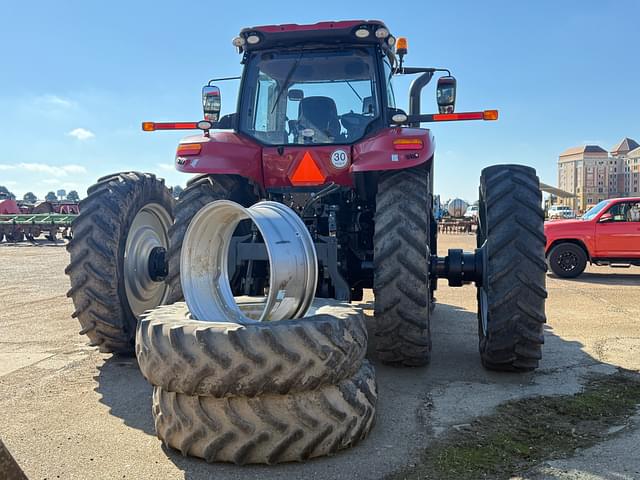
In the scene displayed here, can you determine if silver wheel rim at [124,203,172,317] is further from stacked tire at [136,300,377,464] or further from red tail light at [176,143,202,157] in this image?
stacked tire at [136,300,377,464]

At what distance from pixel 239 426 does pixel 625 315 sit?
6277 millimetres

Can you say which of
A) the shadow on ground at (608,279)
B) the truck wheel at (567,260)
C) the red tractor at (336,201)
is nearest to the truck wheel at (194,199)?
the red tractor at (336,201)

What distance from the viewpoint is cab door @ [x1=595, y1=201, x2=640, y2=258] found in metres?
12.5

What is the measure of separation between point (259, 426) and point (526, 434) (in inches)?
61.3

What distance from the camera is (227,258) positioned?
4.41 m

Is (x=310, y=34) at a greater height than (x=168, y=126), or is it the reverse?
(x=310, y=34)

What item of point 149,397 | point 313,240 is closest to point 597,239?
point 313,240

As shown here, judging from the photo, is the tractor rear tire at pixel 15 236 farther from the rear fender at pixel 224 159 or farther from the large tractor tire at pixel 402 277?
the large tractor tire at pixel 402 277

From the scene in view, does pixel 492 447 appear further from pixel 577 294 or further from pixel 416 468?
pixel 577 294

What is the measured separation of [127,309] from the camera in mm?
5125

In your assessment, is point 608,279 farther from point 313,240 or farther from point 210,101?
point 210,101

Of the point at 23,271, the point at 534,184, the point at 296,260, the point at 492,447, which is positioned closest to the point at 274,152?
the point at 296,260

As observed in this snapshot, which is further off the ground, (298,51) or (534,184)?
(298,51)

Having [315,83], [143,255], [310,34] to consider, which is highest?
[310,34]
